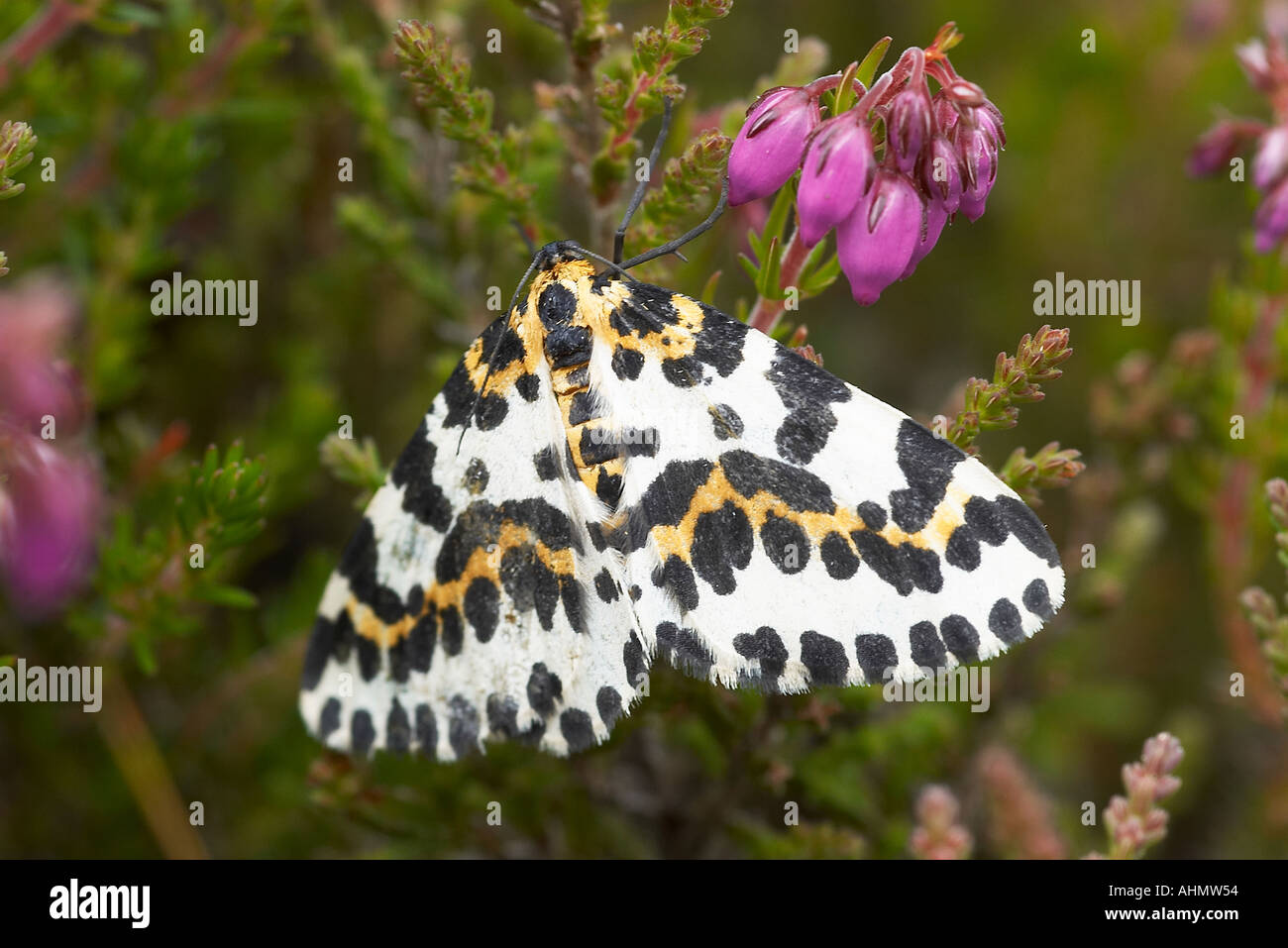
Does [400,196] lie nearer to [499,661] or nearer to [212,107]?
[212,107]

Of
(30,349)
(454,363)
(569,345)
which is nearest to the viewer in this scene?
(30,349)

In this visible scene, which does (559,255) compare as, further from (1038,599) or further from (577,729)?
(1038,599)

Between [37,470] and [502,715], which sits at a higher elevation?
[37,470]

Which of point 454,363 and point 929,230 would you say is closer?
point 929,230

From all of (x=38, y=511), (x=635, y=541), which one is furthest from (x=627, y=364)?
(x=38, y=511)

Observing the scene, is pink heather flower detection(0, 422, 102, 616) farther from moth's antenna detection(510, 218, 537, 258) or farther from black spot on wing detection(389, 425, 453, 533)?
moth's antenna detection(510, 218, 537, 258)
